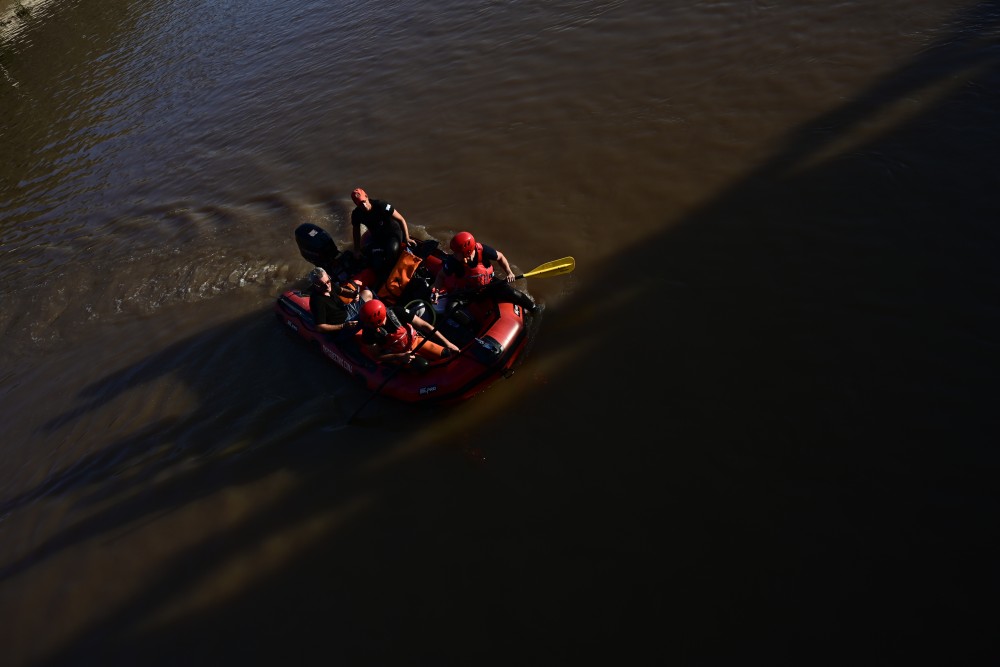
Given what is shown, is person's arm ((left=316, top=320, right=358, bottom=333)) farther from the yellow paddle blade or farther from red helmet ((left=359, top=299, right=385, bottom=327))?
the yellow paddle blade

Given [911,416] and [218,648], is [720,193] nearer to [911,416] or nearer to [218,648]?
[911,416]

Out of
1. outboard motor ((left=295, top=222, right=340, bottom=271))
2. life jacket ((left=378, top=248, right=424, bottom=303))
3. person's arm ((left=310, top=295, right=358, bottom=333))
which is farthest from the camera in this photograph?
outboard motor ((left=295, top=222, right=340, bottom=271))

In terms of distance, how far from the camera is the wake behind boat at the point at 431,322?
248 inches

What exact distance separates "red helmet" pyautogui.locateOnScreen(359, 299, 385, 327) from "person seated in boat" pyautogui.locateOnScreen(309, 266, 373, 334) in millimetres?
613

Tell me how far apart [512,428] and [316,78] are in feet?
36.2

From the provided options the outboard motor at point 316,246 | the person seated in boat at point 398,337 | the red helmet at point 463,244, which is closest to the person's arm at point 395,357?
the person seated in boat at point 398,337

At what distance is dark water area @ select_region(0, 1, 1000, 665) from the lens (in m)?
4.68

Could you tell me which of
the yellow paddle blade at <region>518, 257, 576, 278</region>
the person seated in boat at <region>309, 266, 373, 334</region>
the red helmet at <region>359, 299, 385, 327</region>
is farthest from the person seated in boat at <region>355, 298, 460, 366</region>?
the yellow paddle blade at <region>518, 257, 576, 278</region>

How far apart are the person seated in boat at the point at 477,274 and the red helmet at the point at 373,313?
112cm

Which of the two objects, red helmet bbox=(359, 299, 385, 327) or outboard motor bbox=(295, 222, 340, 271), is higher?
outboard motor bbox=(295, 222, 340, 271)

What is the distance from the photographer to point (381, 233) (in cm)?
776

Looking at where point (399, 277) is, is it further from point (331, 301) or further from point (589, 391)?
point (589, 391)

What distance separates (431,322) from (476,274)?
73 centimetres

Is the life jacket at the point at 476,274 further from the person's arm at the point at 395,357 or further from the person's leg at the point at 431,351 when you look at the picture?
the person's arm at the point at 395,357
